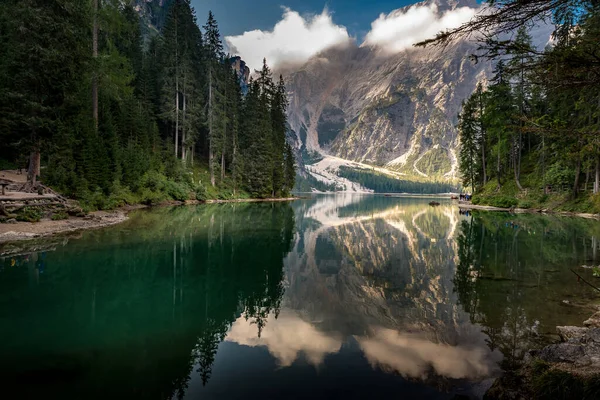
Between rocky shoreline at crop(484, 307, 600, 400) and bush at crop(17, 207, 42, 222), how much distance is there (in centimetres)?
2302

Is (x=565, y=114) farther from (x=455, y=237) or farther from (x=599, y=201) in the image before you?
(x=455, y=237)

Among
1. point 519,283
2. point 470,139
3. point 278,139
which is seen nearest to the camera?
point 519,283

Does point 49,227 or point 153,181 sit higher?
point 153,181

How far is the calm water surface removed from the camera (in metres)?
5.48

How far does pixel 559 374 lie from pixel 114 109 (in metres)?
46.4

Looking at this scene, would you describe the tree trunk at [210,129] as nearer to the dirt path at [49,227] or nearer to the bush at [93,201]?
the bush at [93,201]

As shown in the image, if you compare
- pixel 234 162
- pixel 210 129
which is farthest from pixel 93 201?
pixel 234 162

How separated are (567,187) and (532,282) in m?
39.5

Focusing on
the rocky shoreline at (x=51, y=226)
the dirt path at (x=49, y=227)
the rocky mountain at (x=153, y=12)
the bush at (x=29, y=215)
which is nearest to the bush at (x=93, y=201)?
the rocky shoreline at (x=51, y=226)

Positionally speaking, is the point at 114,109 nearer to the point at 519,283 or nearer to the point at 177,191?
the point at 177,191

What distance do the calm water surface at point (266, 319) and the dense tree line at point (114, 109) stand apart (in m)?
12.4

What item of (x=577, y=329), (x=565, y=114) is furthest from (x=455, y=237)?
(x=565, y=114)

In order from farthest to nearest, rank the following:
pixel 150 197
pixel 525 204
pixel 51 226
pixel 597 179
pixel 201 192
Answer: pixel 201 192 < pixel 525 204 < pixel 150 197 < pixel 597 179 < pixel 51 226

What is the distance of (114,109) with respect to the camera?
39875 millimetres
